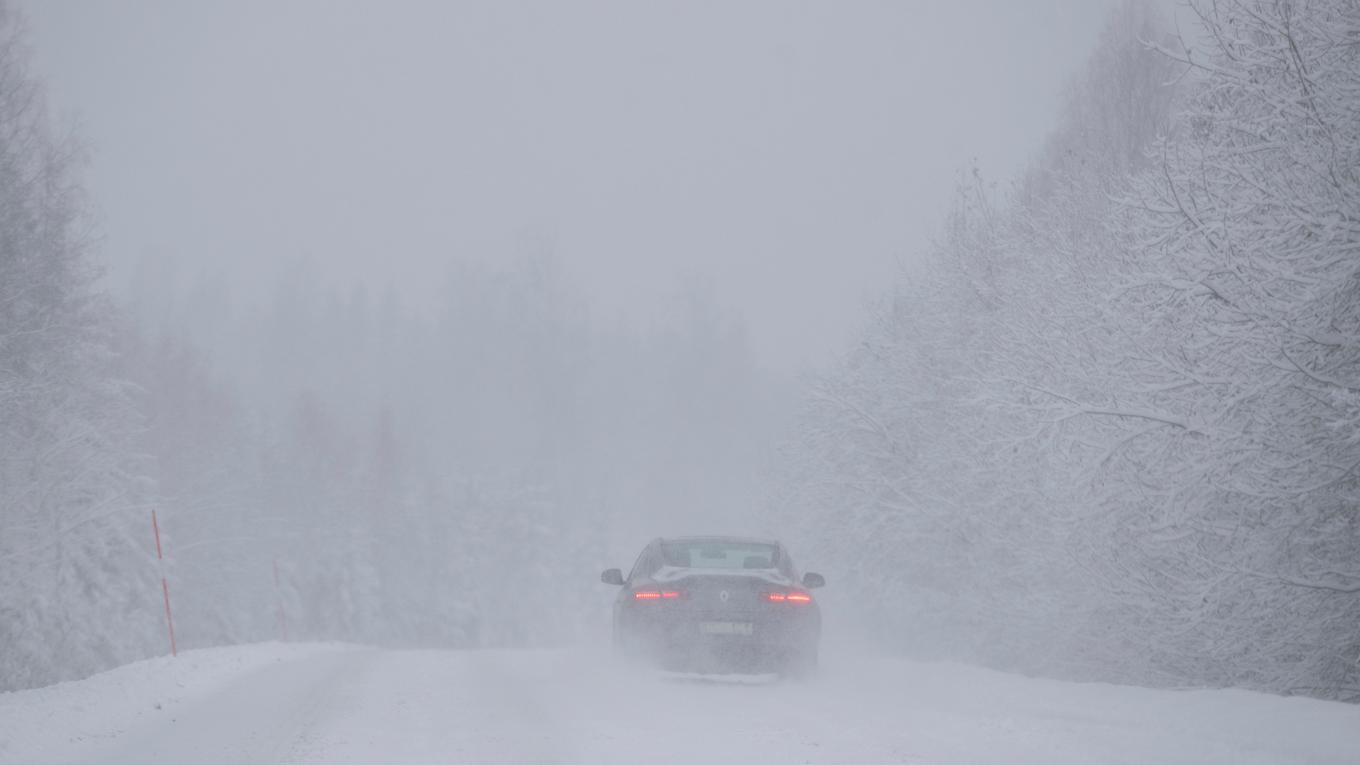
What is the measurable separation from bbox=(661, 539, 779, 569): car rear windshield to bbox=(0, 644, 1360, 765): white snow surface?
4.05ft

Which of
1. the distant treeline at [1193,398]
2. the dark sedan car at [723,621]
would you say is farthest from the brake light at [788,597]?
the distant treeline at [1193,398]

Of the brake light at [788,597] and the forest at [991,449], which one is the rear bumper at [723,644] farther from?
the forest at [991,449]

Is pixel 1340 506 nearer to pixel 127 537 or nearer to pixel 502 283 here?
pixel 127 537

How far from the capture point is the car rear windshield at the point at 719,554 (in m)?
12.2

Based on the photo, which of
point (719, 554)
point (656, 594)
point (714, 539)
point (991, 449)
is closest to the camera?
point (656, 594)

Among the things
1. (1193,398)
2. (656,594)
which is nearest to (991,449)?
(1193,398)

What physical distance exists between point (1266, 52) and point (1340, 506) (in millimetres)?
3795

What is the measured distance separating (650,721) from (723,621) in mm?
3148

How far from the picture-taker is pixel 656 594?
11242 mm

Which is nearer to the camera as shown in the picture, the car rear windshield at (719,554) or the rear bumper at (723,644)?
the rear bumper at (723,644)

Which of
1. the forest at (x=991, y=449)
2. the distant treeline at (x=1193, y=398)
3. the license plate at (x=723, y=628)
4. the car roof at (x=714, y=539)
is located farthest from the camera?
the car roof at (x=714, y=539)

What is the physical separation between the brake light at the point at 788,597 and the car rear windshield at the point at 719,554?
85 cm

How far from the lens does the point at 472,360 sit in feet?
236

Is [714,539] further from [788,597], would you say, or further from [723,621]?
[723,621]
